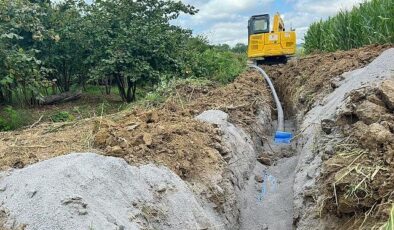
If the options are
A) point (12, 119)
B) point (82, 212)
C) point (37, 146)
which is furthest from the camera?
point (12, 119)

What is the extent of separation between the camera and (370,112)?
4.32 m

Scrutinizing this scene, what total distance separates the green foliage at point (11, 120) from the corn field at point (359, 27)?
746 cm

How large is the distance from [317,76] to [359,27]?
3215 mm

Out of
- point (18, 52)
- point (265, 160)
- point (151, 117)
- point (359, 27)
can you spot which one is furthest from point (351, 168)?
point (359, 27)

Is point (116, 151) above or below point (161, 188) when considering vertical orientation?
above

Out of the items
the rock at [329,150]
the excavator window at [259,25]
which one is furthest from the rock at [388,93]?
the excavator window at [259,25]

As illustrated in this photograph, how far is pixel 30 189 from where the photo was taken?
10.3ft

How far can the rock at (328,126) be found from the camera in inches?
204

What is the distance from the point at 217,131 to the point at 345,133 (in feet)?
5.78

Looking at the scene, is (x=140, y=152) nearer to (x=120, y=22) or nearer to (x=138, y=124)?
(x=138, y=124)

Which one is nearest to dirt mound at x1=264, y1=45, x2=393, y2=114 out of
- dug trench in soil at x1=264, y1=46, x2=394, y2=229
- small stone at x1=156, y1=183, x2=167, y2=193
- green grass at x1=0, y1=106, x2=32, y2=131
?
dug trench in soil at x1=264, y1=46, x2=394, y2=229

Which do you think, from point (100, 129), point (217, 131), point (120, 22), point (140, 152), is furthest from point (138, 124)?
point (120, 22)

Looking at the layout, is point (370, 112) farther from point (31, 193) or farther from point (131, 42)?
point (131, 42)

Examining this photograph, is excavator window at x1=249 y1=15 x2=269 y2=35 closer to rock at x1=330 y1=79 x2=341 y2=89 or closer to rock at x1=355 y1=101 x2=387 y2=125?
rock at x1=330 y1=79 x2=341 y2=89
